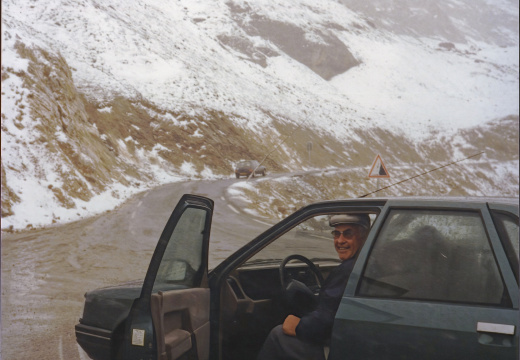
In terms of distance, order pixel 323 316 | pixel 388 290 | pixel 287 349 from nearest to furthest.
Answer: pixel 388 290 → pixel 323 316 → pixel 287 349

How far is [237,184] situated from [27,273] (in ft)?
16.0

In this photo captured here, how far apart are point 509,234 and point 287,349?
39.7 inches

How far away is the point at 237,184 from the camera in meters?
11.9

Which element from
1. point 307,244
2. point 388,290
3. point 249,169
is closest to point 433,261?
point 388,290

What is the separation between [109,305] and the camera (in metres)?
2.99

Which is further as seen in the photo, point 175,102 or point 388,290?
point 175,102

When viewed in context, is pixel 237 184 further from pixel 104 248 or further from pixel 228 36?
pixel 228 36

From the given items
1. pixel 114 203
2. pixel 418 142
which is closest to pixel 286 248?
pixel 114 203

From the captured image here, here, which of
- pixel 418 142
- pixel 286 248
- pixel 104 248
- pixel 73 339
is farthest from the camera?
pixel 418 142

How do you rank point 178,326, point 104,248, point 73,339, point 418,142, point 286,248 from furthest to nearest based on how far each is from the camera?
point 418,142 < point 104,248 < point 73,339 < point 286,248 < point 178,326

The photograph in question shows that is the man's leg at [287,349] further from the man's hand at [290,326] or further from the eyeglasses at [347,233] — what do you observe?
the eyeglasses at [347,233]

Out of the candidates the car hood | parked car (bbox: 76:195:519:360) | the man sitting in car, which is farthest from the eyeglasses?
the car hood

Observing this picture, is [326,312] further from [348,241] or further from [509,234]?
[509,234]

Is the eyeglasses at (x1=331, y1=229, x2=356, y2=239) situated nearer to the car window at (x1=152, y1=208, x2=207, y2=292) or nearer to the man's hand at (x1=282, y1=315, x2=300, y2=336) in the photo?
the man's hand at (x1=282, y1=315, x2=300, y2=336)
